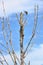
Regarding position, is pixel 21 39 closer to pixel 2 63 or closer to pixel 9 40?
pixel 9 40

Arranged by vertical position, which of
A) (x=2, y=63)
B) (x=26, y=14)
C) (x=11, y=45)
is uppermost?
(x=26, y=14)

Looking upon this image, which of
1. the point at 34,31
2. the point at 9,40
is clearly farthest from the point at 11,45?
the point at 34,31

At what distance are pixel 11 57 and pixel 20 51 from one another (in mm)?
294

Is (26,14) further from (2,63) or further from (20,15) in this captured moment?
(2,63)

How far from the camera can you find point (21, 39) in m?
7.88

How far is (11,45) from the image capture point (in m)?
7.97

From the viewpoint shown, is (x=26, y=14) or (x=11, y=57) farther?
(x=26, y=14)

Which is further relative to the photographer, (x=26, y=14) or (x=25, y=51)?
(x=26, y=14)

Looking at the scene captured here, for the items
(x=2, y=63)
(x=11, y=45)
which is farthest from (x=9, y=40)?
(x=2, y=63)

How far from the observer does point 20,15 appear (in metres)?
8.16

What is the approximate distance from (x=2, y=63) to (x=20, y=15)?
4.67 ft

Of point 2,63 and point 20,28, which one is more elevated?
point 20,28

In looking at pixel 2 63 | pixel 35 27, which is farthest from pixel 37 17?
pixel 2 63

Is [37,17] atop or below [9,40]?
atop
